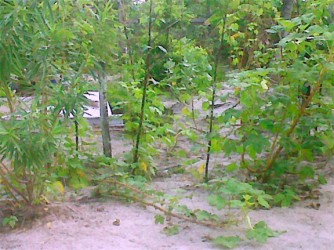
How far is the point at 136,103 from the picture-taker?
3654mm

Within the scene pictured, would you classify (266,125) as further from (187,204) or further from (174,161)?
(174,161)

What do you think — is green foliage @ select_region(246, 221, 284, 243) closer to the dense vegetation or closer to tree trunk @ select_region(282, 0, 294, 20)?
the dense vegetation

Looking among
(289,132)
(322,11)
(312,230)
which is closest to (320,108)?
(289,132)

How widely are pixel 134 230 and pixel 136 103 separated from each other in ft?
3.90

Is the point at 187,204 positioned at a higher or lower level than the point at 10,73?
lower

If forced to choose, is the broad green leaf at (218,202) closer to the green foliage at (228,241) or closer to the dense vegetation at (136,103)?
the dense vegetation at (136,103)

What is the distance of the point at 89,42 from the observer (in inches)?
108

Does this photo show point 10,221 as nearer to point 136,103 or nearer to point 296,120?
point 136,103

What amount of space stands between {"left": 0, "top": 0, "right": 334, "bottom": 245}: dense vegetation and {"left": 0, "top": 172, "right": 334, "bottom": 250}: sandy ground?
0.08 metres

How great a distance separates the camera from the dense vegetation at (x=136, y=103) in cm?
241

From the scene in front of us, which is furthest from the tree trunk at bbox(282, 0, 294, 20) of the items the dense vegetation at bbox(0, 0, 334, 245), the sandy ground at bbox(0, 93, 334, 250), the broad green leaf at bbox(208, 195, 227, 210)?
the broad green leaf at bbox(208, 195, 227, 210)

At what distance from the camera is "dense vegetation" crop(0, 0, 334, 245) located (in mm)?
2410

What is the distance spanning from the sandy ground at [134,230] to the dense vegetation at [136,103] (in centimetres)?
8

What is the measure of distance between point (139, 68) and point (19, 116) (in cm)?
182
